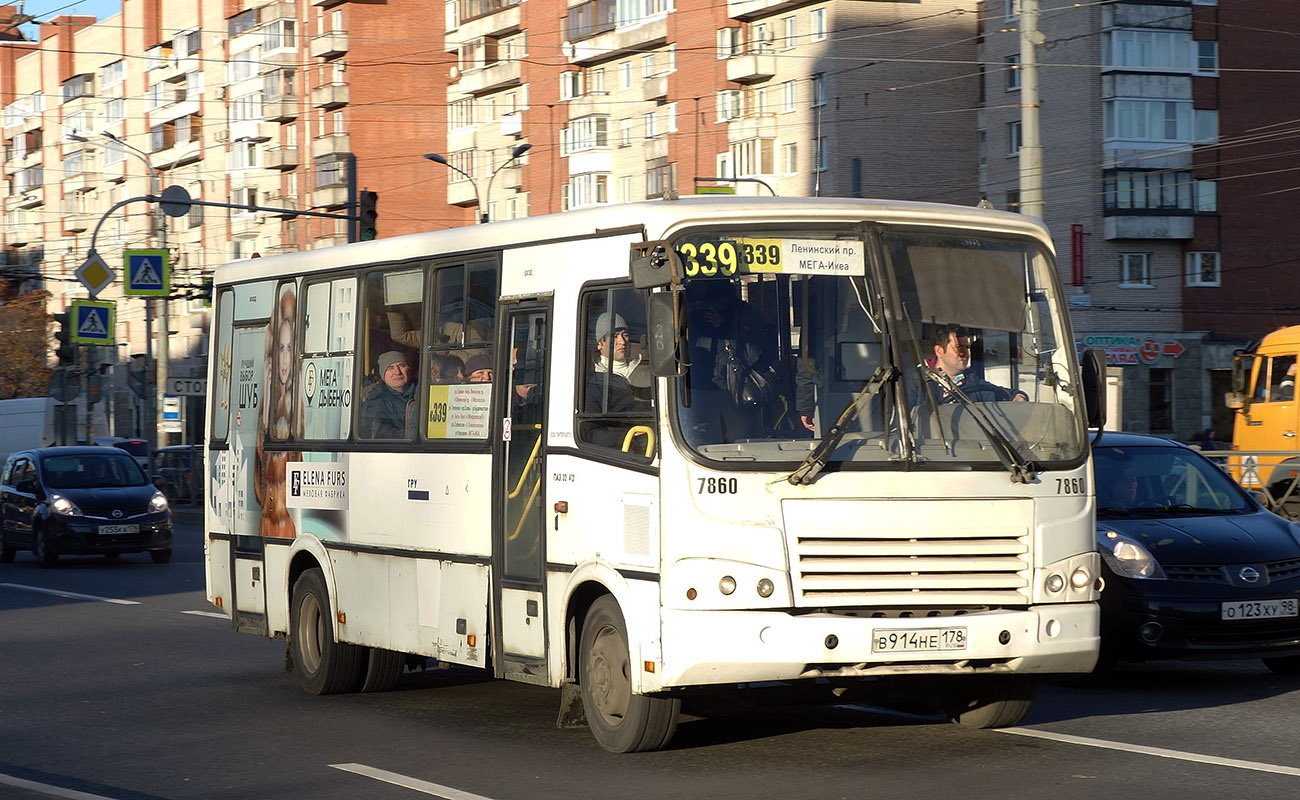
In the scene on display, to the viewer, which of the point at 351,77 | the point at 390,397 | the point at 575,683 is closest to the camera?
the point at 575,683

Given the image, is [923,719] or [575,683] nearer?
[575,683]

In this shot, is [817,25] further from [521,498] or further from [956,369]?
[956,369]

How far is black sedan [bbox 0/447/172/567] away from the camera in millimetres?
26391

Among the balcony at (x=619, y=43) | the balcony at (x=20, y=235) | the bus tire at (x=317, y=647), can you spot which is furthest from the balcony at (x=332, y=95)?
the bus tire at (x=317, y=647)

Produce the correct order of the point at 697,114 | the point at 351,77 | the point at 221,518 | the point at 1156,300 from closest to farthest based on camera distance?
the point at 221,518, the point at 1156,300, the point at 697,114, the point at 351,77

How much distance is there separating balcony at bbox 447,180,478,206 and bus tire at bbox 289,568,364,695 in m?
64.9

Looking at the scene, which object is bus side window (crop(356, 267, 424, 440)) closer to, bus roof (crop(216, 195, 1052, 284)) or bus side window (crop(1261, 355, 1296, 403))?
bus roof (crop(216, 195, 1052, 284))

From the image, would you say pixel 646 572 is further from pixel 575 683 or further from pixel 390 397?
pixel 390 397

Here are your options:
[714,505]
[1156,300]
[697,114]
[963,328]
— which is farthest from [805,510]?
[697,114]

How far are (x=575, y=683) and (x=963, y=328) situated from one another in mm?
2540

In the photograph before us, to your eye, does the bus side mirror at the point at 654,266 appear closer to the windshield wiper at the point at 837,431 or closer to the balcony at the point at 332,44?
the windshield wiper at the point at 837,431

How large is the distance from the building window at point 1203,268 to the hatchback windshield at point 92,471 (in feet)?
133

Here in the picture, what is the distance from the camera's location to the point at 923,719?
34.8ft

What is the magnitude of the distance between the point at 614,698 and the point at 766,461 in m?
1.41
